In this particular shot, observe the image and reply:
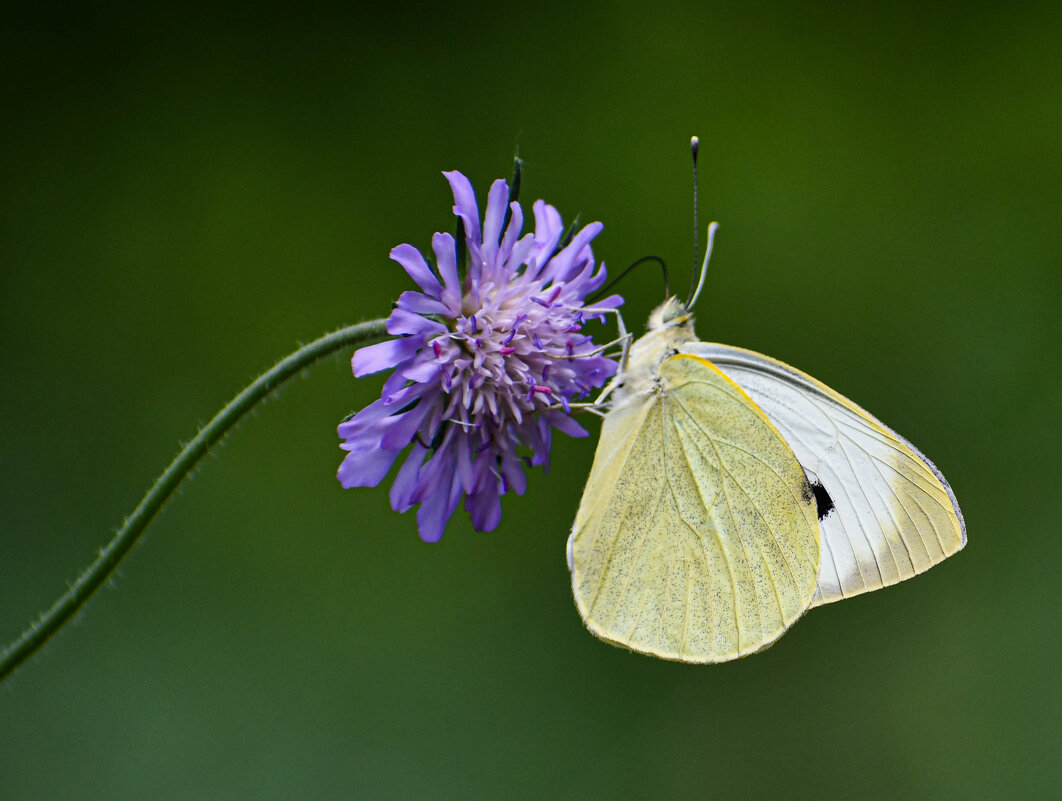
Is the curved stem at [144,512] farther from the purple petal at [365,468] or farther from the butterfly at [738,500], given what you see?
the butterfly at [738,500]

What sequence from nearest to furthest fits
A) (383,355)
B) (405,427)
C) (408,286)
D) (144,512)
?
(144,512), (383,355), (405,427), (408,286)

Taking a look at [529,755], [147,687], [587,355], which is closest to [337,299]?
[147,687]

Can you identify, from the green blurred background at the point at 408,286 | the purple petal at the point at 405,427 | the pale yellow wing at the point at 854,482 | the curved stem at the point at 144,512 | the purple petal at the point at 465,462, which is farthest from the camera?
the green blurred background at the point at 408,286

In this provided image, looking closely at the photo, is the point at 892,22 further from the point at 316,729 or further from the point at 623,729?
the point at 316,729

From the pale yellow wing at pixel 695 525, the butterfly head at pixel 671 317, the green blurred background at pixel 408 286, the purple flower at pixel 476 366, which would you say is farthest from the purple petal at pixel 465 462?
the green blurred background at pixel 408 286

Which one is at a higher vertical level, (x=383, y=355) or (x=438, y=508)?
(x=383, y=355)

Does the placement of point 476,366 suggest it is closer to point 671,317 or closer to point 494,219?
point 494,219

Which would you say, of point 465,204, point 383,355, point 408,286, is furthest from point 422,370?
point 408,286
